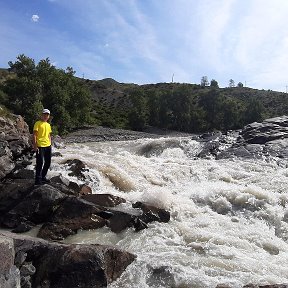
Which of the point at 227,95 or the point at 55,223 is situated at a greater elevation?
the point at 227,95

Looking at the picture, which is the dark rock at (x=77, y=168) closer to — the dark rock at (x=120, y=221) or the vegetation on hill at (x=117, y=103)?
the dark rock at (x=120, y=221)

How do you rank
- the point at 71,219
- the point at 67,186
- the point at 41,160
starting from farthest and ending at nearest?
the point at 67,186 < the point at 41,160 < the point at 71,219

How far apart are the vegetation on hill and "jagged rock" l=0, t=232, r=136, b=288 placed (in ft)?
123

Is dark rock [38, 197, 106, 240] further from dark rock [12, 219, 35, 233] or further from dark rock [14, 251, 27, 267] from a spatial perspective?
dark rock [14, 251, 27, 267]

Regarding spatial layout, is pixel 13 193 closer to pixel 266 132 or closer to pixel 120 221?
pixel 120 221

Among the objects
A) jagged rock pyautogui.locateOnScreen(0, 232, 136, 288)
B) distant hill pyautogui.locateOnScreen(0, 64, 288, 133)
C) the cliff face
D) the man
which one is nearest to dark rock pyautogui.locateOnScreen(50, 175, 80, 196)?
the man

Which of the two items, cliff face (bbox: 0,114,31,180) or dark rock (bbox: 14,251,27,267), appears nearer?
dark rock (bbox: 14,251,27,267)

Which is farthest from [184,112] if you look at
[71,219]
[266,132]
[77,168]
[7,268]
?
[7,268]

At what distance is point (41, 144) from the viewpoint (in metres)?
13.4

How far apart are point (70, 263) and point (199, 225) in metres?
5.69

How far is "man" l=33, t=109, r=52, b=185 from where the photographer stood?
1325 cm

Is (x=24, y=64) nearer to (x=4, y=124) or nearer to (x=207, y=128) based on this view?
(x=4, y=124)

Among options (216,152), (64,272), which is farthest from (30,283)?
(216,152)

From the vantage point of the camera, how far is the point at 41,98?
49.8 metres
